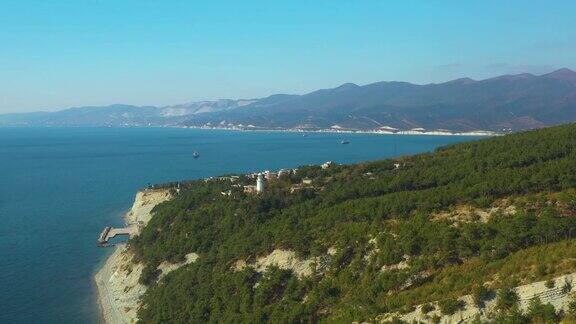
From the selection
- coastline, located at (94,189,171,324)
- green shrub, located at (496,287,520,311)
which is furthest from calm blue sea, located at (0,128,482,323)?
green shrub, located at (496,287,520,311)

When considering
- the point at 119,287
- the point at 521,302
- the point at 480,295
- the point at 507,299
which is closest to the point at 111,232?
the point at 119,287

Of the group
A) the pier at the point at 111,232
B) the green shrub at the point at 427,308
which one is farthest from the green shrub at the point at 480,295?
the pier at the point at 111,232

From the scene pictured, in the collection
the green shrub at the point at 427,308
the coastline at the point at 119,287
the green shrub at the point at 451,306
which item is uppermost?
the green shrub at the point at 451,306

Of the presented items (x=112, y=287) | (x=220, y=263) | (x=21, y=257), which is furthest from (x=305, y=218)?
(x=21, y=257)

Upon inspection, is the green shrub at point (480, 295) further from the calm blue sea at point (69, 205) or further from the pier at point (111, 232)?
the pier at point (111, 232)

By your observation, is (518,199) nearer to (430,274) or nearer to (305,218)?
(430,274)

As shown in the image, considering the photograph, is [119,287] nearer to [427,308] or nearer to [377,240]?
[377,240]
